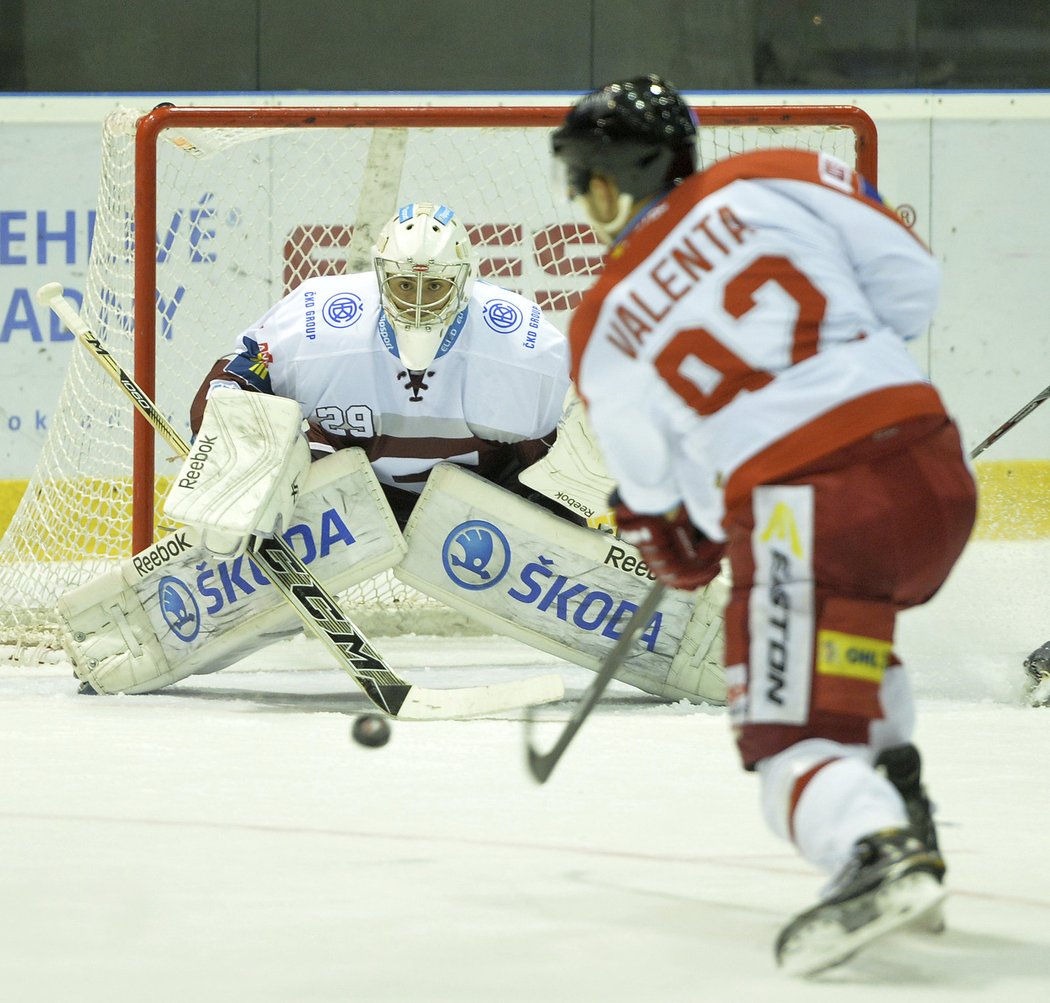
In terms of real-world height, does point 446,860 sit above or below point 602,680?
below

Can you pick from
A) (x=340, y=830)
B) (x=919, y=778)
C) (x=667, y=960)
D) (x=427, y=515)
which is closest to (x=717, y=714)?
(x=427, y=515)

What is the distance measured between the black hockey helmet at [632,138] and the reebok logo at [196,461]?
1.61m

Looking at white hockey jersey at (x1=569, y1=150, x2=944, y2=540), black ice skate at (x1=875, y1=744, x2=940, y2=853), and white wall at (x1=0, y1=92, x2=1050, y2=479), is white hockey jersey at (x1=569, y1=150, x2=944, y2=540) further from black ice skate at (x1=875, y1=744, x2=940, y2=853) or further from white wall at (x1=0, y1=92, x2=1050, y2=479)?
white wall at (x1=0, y1=92, x2=1050, y2=479)

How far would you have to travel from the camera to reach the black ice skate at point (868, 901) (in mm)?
1455

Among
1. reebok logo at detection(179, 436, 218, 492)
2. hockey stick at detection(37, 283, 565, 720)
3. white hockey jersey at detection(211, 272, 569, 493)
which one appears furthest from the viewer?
white hockey jersey at detection(211, 272, 569, 493)

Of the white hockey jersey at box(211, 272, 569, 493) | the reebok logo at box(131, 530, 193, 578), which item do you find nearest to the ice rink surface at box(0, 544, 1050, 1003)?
the reebok logo at box(131, 530, 193, 578)

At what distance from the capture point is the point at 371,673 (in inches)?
126

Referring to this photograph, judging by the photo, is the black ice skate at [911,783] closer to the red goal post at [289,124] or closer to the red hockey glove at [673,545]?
the red hockey glove at [673,545]

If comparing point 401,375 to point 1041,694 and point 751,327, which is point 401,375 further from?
point 751,327

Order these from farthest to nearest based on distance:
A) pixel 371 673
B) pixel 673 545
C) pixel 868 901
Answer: pixel 371 673 < pixel 673 545 < pixel 868 901

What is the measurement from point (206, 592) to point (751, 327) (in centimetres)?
201

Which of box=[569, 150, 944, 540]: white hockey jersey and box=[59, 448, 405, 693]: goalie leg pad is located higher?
box=[569, 150, 944, 540]: white hockey jersey

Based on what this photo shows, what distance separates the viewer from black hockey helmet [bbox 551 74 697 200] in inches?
69.8

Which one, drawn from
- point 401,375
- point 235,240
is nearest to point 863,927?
point 401,375
